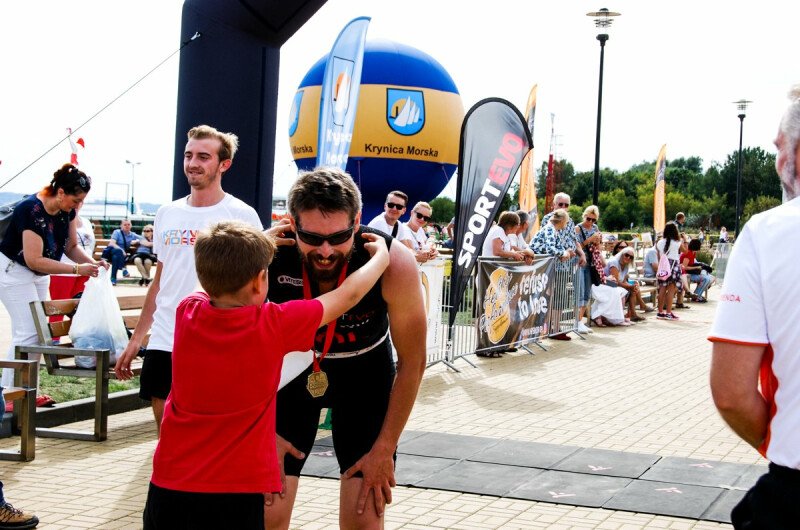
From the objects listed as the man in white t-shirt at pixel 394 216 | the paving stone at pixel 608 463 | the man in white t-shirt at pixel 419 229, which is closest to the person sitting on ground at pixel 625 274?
the man in white t-shirt at pixel 419 229

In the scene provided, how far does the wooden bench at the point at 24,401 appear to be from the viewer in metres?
6.14

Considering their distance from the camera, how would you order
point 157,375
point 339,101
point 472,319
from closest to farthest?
point 157,375, point 339,101, point 472,319

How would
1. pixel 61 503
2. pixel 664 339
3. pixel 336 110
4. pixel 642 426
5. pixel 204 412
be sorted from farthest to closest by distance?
pixel 664 339, pixel 336 110, pixel 642 426, pixel 61 503, pixel 204 412

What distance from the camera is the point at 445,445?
7.04m

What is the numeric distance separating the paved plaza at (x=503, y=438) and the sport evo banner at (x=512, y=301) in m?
0.34

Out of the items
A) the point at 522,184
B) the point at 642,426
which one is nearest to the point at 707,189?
the point at 522,184

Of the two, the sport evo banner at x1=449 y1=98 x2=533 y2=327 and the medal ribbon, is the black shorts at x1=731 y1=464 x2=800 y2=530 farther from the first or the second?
the sport evo banner at x1=449 y1=98 x2=533 y2=327

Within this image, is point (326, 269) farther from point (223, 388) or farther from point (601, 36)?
point (601, 36)

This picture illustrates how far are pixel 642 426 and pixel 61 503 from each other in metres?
5.00

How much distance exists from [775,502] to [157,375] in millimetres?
3766

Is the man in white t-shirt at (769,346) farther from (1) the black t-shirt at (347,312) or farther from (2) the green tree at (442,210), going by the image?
(2) the green tree at (442,210)

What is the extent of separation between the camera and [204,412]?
9.22ft

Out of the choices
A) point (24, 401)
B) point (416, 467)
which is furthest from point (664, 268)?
point (24, 401)

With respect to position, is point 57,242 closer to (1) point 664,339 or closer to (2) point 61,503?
(2) point 61,503
